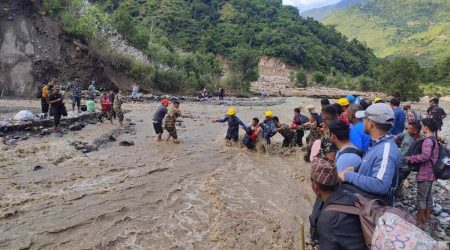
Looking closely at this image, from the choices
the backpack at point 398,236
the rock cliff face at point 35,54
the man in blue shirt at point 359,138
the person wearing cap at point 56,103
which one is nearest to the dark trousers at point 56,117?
the person wearing cap at point 56,103

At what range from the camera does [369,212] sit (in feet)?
8.52

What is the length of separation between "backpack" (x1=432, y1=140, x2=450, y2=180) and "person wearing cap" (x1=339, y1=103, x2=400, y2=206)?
283cm

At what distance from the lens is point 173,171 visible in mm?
10844

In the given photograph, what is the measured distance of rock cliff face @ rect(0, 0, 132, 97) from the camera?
2711 cm

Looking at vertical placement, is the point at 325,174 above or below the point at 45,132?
above

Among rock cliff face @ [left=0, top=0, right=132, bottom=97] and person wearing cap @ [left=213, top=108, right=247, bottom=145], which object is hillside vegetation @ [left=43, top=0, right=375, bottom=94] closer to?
rock cliff face @ [left=0, top=0, right=132, bottom=97]

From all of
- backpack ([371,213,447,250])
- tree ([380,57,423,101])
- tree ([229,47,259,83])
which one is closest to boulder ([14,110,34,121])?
backpack ([371,213,447,250])

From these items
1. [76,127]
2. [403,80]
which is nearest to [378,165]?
[76,127]

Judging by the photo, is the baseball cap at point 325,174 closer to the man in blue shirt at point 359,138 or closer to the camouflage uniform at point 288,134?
the man in blue shirt at point 359,138

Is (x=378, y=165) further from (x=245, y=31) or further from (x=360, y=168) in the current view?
(x=245, y=31)

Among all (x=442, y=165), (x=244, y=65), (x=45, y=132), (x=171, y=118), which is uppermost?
(x=244, y=65)

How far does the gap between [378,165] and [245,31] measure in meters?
88.3

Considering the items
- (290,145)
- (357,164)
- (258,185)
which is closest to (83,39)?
(290,145)

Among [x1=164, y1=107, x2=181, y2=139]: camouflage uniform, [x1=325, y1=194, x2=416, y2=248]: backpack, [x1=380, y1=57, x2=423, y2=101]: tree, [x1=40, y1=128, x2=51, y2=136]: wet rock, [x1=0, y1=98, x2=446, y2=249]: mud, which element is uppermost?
[x1=380, y1=57, x2=423, y2=101]: tree
